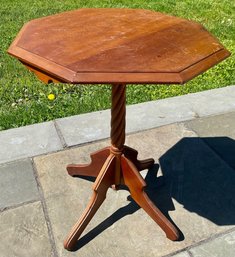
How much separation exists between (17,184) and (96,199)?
0.67 meters

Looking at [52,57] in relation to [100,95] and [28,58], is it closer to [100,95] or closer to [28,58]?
[28,58]

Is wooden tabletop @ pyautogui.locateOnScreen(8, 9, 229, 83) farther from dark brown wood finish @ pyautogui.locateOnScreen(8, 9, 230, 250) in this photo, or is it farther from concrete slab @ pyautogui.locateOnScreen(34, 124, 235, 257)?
concrete slab @ pyautogui.locateOnScreen(34, 124, 235, 257)

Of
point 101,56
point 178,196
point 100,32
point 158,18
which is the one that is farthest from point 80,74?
point 178,196

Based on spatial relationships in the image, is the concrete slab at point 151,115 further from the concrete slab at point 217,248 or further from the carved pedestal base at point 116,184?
the concrete slab at point 217,248

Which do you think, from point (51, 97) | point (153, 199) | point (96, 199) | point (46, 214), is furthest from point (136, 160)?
point (51, 97)

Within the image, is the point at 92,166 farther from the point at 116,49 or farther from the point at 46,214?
the point at 116,49

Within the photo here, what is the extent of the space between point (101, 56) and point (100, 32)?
330 mm

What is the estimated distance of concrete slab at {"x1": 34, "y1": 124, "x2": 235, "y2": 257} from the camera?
2.32 meters

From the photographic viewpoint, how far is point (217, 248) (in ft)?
7.47

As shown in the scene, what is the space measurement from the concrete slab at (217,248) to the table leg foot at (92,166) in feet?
2.56

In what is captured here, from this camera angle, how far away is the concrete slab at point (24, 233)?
7.46ft

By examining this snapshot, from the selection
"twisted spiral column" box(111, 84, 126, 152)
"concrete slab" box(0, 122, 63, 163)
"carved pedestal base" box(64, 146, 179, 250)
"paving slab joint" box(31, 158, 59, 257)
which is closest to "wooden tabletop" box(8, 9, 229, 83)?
"twisted spiral column" box(111, 84, 126, 152)

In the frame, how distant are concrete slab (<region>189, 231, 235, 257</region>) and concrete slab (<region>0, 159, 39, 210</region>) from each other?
41.5 inches

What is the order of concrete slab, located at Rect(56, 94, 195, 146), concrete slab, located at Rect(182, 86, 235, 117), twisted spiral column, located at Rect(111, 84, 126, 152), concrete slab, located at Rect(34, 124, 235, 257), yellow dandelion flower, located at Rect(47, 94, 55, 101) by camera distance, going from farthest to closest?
yellow dandelion flower, located at Rect(47, 94, 55, 101)
concrete slab, located at Rect(182, 86, 235, 117)
concrete slab, located at Rect(56, 94, 195, 146)
concrete slab, located at Rect(34, 124, 235, 257)
twisted spiral column, located at Rect(111, 84, 126, 152)
